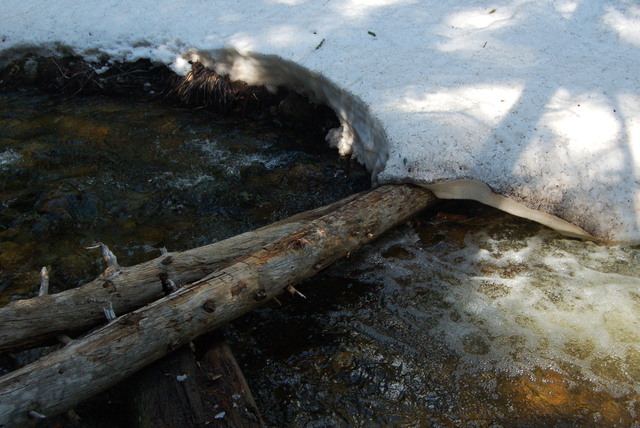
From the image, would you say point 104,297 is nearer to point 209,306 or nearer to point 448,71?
point 209,306

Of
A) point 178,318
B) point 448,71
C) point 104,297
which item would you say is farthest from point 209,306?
point 448,71

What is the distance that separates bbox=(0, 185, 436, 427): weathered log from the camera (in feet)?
9.80

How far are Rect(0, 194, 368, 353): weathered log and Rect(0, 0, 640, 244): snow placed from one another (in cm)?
199

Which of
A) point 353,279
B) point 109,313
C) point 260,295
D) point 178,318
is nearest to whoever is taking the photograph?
point 178,318

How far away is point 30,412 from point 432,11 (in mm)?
6701

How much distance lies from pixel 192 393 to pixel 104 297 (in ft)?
3.33

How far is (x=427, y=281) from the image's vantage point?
470cm

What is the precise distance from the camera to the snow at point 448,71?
4934 millimetres

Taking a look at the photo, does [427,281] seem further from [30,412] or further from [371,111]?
[30,412]

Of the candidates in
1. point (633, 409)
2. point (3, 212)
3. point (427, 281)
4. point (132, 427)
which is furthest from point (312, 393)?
point (3, 212)

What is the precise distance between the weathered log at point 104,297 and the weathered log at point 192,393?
1.85 feet

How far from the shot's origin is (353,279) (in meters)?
4.78

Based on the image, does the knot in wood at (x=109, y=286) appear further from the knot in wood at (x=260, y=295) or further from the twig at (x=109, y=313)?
the knot in wood at (x=260, y=295)

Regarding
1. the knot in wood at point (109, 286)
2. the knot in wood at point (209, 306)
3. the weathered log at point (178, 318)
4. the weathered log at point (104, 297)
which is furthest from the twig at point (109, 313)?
the knot in wood at point (209, 306)
